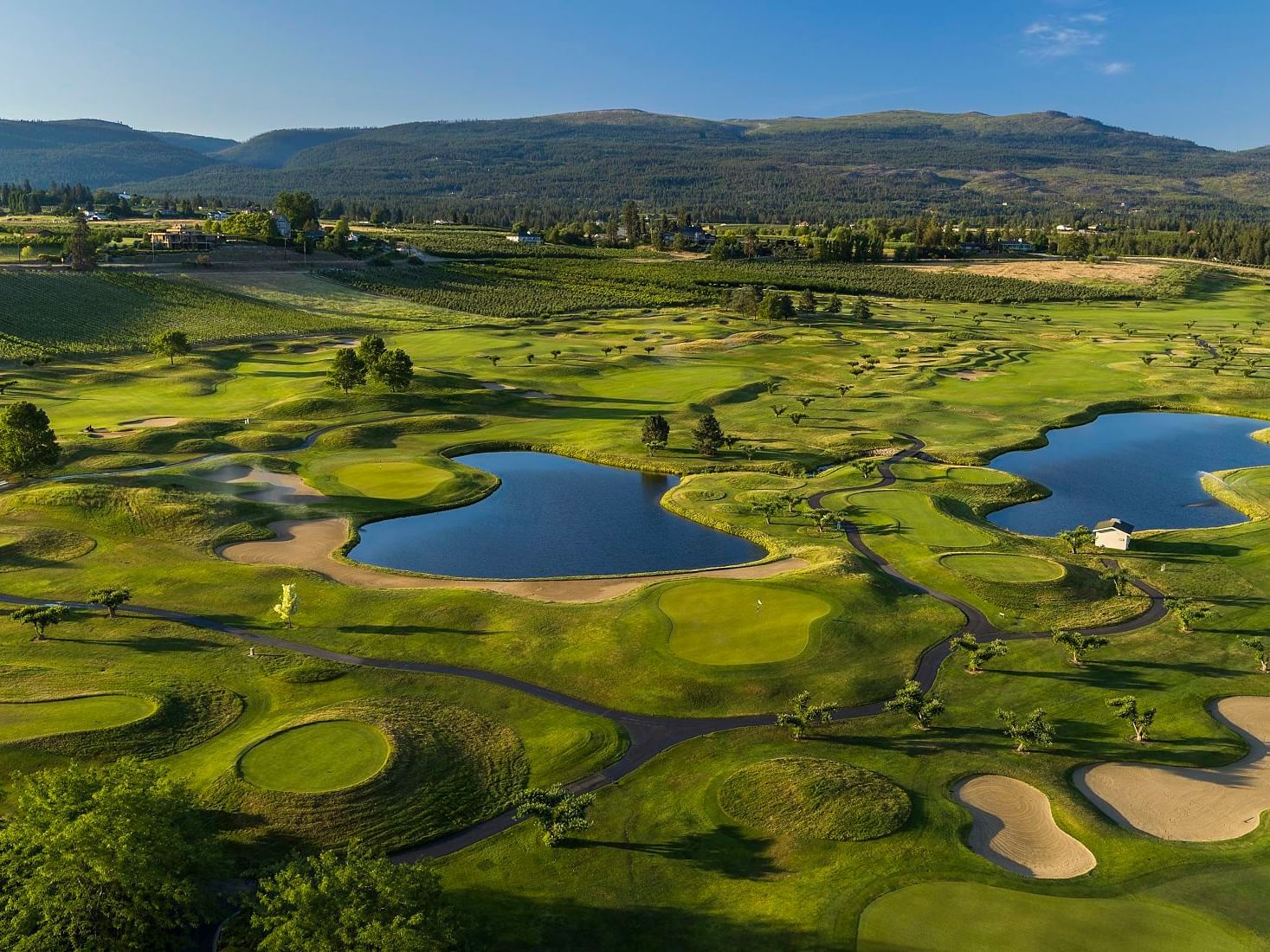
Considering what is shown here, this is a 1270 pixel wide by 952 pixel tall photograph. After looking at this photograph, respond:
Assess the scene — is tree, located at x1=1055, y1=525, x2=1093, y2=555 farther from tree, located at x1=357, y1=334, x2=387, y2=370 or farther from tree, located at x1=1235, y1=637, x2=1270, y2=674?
tree, located at x1=357, y1=334, x2=387, y2=370

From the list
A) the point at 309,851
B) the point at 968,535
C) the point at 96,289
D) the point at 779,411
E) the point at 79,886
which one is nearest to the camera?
the point at 79,886

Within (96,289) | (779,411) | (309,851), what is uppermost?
(96,289)

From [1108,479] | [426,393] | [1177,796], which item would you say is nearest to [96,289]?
[426,393]

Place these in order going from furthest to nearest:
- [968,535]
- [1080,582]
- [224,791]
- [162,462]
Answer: [162,462] → [968,535] → [1080,582] → [224,791]

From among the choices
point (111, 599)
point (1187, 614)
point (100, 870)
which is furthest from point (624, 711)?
point (1187, 614)

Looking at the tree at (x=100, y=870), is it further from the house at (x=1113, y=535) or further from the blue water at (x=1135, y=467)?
the blue water at (x=1135, y=467)

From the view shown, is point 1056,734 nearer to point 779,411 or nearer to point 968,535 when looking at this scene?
point 968,535

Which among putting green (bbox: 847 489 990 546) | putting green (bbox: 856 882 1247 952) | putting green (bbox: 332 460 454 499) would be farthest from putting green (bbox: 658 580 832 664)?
putting green (bbox: 332 460 454 499)

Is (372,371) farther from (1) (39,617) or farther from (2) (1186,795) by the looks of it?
(2) (1186,795)

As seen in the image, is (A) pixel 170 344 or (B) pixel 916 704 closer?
(B) pixel 916 704
